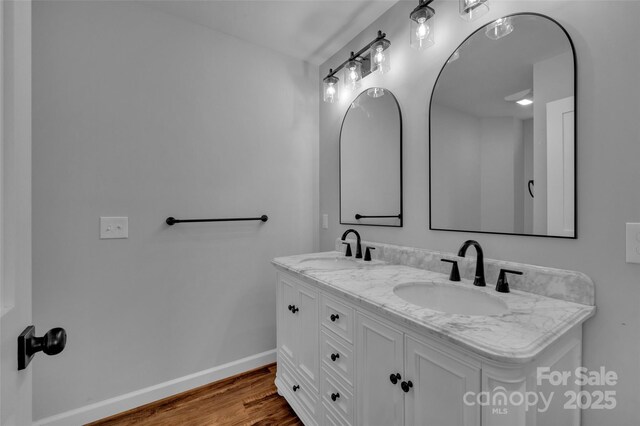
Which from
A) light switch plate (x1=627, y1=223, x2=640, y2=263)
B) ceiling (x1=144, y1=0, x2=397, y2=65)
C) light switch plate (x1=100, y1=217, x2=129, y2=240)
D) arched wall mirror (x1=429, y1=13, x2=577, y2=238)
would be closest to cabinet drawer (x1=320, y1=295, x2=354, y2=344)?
arched wall mirror (x1=429, y1=13, x2=577, y2=238)

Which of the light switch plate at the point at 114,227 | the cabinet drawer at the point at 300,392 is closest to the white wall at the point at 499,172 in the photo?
the cabinet drawer at the point at 300,392

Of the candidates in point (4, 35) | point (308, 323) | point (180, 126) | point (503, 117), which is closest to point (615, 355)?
point (503, 117)

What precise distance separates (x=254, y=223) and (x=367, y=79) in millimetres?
1249

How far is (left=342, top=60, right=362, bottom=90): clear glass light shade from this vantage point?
6.09ft

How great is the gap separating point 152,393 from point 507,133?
2.33 metres

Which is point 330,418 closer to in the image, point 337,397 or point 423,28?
point 337,397

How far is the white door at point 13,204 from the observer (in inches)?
19.4

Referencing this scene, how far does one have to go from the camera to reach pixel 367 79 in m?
1.91

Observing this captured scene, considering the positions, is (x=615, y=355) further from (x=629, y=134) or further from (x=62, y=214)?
(x=62, y=214)

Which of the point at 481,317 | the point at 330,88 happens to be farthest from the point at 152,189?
the point at 481,317

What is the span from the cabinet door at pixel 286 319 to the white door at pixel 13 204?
1.12 meters

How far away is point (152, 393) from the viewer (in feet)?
5.65

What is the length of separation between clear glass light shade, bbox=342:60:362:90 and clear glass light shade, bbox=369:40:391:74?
178mm

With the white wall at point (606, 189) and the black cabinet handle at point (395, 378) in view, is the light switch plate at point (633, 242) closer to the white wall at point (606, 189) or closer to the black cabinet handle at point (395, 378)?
the white wall at point (606, 189)
